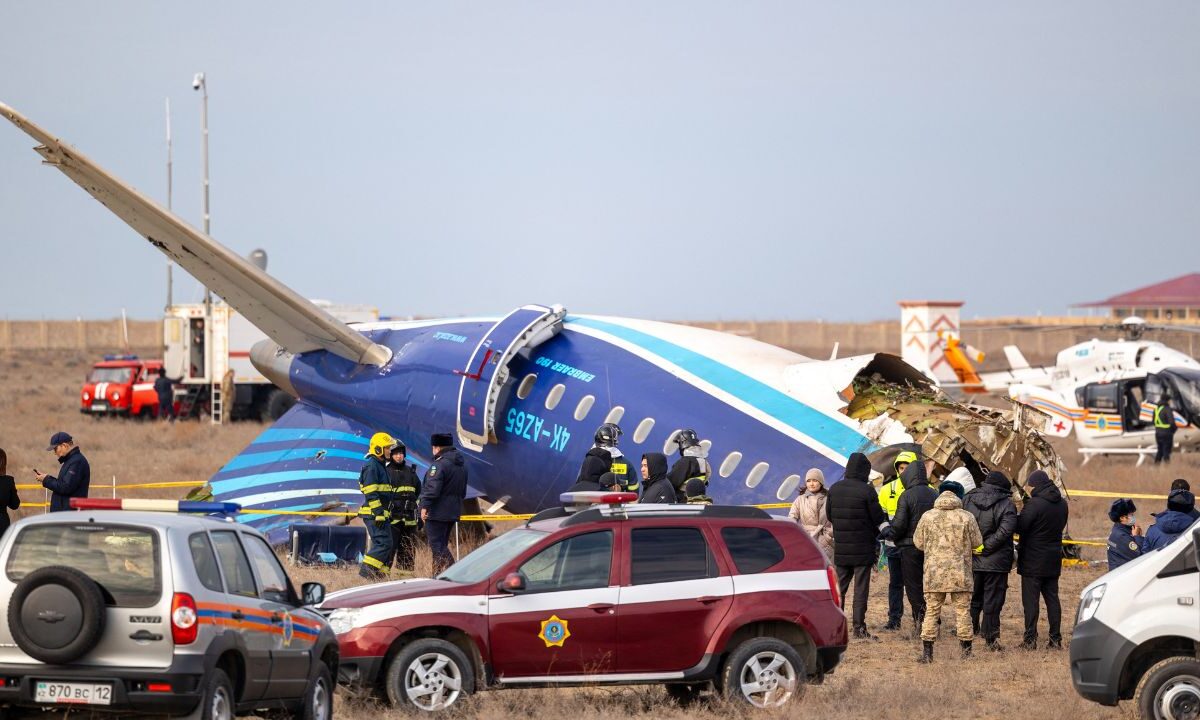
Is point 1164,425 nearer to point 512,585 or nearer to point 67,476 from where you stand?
point 67,476

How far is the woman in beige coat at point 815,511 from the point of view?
1647 cm

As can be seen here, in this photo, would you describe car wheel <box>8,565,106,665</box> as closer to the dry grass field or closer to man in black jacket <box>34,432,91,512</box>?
the dry grass field

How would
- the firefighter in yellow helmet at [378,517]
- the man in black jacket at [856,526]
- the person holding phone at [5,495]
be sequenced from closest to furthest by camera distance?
the person holding phone at [5,495] → the man in black jacket at [856,526] → the firefighter in yellow helmet at [378,517]

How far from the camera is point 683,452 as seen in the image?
18109 mm

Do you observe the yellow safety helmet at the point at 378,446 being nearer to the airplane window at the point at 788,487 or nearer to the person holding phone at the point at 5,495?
the person holding phone at the point at 5,495

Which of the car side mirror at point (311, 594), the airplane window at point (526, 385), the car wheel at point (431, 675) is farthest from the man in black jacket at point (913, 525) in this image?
the car side mirror at point (311, 594)

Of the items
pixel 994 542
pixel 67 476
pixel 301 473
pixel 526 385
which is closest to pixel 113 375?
pixel 301 473

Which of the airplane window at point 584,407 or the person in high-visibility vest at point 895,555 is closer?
the person in high-visibility vest at point 895,555

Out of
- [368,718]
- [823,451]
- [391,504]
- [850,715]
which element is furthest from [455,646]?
[823,451]

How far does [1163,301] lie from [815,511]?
152186 millimetres

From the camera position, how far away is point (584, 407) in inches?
791

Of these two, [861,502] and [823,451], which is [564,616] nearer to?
[861,502]

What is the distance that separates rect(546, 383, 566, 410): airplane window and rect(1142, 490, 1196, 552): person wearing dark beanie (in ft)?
26.6

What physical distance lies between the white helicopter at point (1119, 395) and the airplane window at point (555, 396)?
56.5ft
